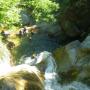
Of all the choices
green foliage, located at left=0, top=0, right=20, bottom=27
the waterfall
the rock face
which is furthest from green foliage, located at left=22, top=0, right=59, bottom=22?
green foliage, located at left=0, top=0, right=20, bottom=27


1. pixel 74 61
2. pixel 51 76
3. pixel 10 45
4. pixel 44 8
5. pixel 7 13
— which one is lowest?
pixel 51 76

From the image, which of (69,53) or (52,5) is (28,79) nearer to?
(69,53)

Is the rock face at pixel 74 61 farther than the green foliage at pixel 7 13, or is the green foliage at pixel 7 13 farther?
the rock face at pixel 74 61

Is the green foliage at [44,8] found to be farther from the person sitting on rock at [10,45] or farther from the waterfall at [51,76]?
the waterfall at [51,76]

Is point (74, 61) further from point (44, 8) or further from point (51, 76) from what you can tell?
point (44, 8)

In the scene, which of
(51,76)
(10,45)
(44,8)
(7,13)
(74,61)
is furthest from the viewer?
(44,8)

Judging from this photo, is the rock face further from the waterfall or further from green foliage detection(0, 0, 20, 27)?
green foliage detection(0, 0, 20, 27)

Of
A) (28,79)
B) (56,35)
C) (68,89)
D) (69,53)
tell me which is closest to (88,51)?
(69,53)

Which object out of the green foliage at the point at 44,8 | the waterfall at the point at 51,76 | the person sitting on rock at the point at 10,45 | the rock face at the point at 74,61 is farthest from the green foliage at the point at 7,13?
the green foliage at the point at 44,8

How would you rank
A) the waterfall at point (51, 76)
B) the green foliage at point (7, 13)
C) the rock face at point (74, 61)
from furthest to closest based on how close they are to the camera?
1. the rock face at point (74, 61)
2. the waterfall at point (51, 76)
3. the green foliage at point (7, 13)

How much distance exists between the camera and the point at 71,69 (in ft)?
61.7

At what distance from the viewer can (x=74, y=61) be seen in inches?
760

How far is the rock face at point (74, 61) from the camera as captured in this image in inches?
715

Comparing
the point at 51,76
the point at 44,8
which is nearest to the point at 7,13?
the point at 51,76
